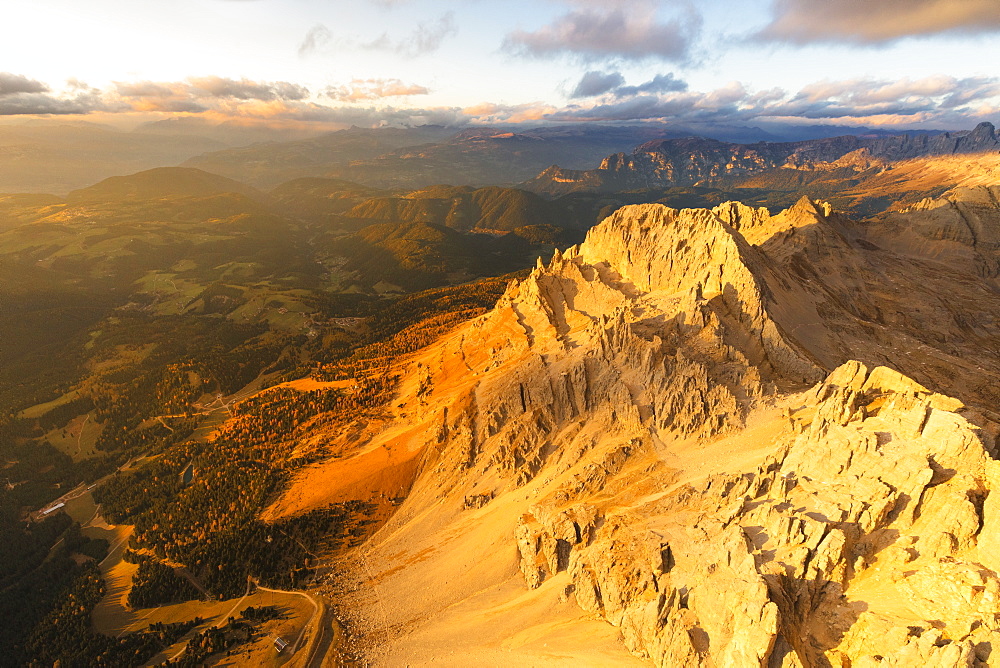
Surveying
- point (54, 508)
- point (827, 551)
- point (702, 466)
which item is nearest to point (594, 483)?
point (702, 466)

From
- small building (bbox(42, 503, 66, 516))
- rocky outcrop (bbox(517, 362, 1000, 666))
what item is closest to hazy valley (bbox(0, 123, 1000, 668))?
rocky outcrop (bbox(517, 362, 1000, 666))

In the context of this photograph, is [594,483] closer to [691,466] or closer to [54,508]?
[691,466]

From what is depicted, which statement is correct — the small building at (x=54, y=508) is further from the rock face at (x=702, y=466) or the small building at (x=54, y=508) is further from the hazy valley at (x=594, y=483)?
the rock face at (x=702, y=466)

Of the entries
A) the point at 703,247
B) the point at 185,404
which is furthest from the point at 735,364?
the point at 185,404

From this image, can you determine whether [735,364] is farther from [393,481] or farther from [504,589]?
[393,481]

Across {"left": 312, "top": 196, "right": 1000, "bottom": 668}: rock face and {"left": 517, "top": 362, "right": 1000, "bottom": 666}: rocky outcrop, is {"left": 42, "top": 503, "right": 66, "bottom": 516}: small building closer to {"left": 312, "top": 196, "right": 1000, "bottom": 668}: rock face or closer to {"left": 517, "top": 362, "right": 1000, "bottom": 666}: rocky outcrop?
{"left": 312, "top": 196, "right": 1000, "bottom": 668}: rock face

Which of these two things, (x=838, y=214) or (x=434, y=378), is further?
(x=838, y=214)
